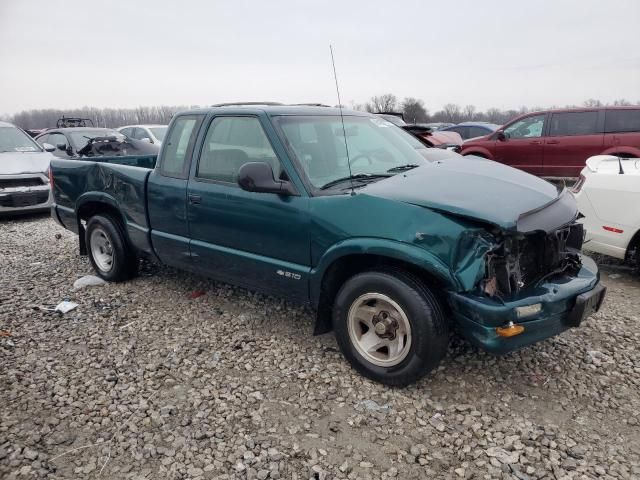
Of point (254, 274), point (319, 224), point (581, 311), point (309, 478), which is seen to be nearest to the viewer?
point (309, 478)

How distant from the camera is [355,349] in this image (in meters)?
3.22

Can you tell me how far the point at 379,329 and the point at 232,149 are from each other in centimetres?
193

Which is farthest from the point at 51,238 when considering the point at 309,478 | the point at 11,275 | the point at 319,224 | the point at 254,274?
the point at 309,478

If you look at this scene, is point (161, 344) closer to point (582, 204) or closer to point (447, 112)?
point (582, 204)

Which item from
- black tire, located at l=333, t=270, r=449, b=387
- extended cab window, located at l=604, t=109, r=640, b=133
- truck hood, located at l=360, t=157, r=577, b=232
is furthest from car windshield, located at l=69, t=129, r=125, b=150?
extended cab window, located at l=604, t=109, r=640, b=133

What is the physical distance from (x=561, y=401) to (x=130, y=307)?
3.77 metres

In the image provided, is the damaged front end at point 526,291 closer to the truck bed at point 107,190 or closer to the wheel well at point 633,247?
the wheel well at point 633,247

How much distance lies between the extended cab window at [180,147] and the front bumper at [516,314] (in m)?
2.63

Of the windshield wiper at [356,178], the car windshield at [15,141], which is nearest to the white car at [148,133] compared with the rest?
the car windshield at [15,141]

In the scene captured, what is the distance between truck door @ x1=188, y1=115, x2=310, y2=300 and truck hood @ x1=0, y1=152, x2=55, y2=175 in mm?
6475

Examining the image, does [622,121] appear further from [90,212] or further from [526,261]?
[90,212]

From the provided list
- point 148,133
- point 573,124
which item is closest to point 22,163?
point 148,133

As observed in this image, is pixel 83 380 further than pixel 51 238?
No

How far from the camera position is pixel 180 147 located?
4.24 m
